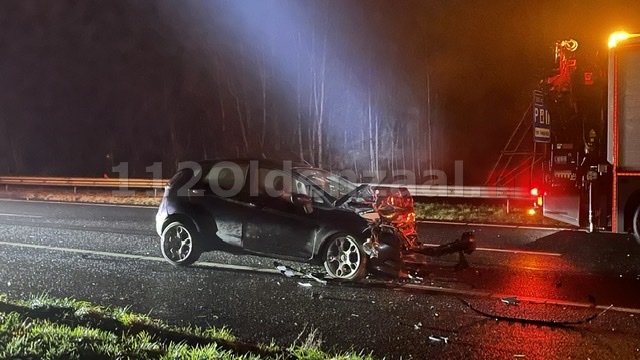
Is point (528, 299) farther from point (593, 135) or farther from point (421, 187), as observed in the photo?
point (421, 187)

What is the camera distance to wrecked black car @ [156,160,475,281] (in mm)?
6824

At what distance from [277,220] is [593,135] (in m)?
5.74

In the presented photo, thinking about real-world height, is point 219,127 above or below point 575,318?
above

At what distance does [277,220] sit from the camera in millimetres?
7230

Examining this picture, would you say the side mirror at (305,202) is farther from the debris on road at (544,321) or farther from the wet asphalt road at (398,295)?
the debris on road at (544,321)

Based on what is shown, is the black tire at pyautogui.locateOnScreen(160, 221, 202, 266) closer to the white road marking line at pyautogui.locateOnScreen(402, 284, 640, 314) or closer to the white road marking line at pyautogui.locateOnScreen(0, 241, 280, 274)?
the white road marking line at pyautogui.locateOnScreen(0, 241, 280, 274)

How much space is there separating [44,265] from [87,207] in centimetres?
864

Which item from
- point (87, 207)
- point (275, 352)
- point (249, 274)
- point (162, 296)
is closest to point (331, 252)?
point (249, 274)

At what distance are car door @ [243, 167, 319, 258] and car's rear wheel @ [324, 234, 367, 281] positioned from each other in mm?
276

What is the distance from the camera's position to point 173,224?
7.87 meters

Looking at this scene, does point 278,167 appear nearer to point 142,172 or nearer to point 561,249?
point 561,249

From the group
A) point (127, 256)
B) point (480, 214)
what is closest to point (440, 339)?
point (127, 256)

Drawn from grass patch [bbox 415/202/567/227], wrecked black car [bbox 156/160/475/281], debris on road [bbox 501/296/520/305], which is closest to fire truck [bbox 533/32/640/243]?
grass patch [bbox 415/202/567/227]

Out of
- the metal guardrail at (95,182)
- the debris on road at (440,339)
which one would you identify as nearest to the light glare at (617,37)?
the debris on road at (440,339)
